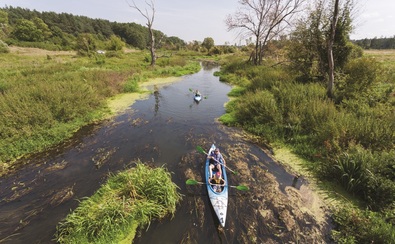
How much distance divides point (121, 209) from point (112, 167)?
10.0 ft

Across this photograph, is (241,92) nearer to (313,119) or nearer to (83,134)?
(313,119)

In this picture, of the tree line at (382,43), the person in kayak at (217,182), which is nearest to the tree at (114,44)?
the person in kayak at (217,182)

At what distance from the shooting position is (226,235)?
5.43m

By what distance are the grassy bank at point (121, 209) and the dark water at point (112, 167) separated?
0.35 metres

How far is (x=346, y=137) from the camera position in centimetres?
827

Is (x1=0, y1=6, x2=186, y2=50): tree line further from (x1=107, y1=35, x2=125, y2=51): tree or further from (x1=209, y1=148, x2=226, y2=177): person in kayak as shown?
(x1=209, y1=148, x2=226, y2=177): person in kayak

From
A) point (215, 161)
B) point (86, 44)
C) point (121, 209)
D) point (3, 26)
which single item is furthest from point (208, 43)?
point (121, 209)

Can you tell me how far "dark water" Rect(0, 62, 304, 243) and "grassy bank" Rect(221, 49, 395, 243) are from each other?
1665 mm

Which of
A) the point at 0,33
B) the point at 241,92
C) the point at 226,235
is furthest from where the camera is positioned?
the point at 0,33

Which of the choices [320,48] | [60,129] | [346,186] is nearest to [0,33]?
[60,129]

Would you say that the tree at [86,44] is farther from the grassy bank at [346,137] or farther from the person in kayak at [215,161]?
the person in kayak at [215,161]

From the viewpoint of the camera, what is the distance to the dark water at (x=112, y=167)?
5.52 m

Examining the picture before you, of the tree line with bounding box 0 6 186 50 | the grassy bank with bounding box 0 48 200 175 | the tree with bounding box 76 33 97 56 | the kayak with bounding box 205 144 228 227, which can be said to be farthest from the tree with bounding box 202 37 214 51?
the kayak with bounding box 205 144 228 227

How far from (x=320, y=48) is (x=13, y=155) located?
794 inches
